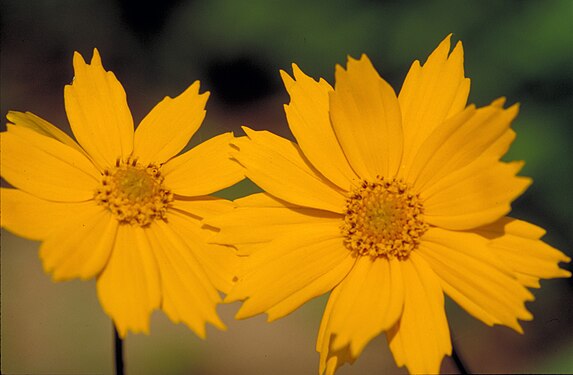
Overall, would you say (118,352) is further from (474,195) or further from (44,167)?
(474,195)

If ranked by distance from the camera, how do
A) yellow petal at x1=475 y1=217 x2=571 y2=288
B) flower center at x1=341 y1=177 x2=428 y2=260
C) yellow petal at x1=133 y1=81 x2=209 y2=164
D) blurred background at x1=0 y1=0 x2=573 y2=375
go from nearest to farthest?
yellow petal at x1=475 y1=217 x2=571 y2=288 < flower center at x1=341 y1=177 x2=428 y2=260 < yellow petal at x1=133 y1=81 x2=209 y2=164 < blurred background at x1=0 y1=0 x2=573 y2=375

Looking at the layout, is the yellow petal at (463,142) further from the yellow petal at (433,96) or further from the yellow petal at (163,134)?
the yellow petal at (163,134)

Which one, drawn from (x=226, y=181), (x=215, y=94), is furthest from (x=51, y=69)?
(x=226, y=181)

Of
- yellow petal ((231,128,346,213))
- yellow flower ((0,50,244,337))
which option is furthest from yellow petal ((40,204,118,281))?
yellow petal ((231,128,346,213))

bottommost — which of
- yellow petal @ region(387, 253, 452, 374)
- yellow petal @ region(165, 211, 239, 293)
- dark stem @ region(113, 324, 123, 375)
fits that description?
yellow petal @ region(387, 253, 452, 374)

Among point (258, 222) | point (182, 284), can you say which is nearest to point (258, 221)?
point (258, 222)

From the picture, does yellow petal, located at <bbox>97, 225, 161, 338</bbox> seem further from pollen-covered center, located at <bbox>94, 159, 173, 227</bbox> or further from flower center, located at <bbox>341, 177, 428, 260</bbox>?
flower center, located at <bbox>341, 177, 428, 260</bbox>

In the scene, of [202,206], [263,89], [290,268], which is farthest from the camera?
[263,89]
